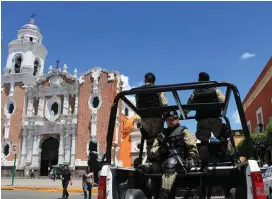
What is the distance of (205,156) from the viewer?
385cm

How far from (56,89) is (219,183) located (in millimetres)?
34857

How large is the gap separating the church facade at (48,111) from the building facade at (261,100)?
1414cm

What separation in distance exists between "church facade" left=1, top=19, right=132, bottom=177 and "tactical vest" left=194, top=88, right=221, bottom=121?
29.0 metres

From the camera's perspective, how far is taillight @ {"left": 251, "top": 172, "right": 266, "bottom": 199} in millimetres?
2996

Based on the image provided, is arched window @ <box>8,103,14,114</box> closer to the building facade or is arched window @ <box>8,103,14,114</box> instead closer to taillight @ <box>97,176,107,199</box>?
the building facade

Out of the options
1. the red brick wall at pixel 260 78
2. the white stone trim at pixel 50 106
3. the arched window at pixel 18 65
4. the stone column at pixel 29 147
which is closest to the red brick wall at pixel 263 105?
the red brick wall at pixel 260 78

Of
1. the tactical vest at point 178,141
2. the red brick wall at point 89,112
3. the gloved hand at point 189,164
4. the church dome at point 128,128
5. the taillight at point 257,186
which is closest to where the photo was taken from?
the taillight at point 257,186

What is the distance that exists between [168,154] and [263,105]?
18094 mm

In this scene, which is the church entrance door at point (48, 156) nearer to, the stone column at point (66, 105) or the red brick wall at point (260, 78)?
the stone column at point (66, 105)

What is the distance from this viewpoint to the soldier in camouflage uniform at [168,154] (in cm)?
349

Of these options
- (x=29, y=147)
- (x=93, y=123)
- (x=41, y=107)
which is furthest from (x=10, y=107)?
(x=93, y=123)

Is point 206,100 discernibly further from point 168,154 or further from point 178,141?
point 168,154

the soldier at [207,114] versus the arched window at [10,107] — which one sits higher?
the arched window at [10,107]

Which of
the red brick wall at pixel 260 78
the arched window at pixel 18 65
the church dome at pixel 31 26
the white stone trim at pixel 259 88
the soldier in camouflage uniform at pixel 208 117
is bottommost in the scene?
the soldier in camouflage uniform at pixel 208 117
